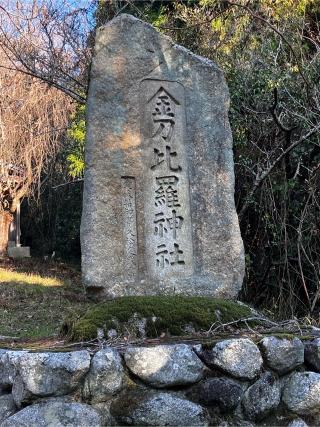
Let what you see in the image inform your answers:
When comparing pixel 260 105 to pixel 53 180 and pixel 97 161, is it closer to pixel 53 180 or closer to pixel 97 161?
pixel 97 161

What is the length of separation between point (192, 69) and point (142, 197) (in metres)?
1.22

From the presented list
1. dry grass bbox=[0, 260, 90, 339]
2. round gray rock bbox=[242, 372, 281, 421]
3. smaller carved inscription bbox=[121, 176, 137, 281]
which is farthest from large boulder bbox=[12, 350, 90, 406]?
dry grass bbox=[0, 260, 90, 339]

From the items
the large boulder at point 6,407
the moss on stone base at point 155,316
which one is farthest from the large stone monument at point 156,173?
the large boulder at point 6,407

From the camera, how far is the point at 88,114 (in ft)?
14.7

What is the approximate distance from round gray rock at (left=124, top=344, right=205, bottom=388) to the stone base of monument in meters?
14.8

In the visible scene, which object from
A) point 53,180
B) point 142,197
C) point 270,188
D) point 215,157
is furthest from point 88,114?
point 53,180

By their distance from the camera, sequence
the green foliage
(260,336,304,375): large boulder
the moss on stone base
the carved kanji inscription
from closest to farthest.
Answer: (260,336,304,375): large boulder, the moss on stone base, the carved kanji inscription, the green foliage

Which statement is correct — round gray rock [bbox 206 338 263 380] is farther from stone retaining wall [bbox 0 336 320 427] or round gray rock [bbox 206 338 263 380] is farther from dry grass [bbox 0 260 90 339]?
dry grass [bbox 0 260 90 339]

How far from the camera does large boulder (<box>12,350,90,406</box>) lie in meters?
2.85

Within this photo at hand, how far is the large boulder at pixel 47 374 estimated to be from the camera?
2.85 meters

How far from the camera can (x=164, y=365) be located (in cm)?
295

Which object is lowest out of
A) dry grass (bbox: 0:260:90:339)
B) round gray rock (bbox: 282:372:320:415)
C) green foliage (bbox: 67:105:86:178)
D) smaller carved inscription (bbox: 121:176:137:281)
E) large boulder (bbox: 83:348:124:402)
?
dry grass (bbox: 0:260:90:339)

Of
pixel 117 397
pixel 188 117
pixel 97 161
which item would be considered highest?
pixel 188 117

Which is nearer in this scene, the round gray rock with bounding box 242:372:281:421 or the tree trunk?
the round gray rock with bounding box 242:372:281:421
